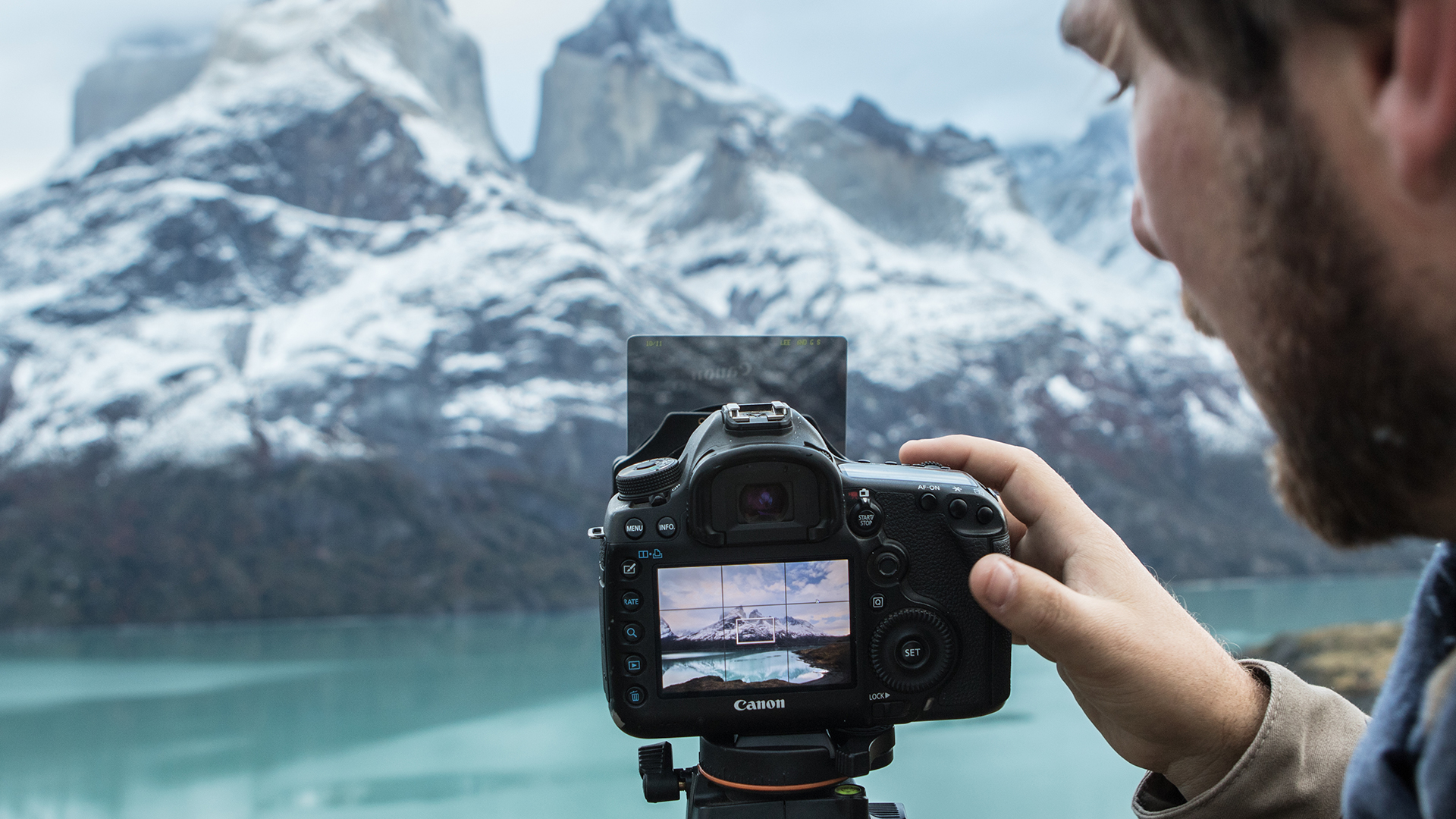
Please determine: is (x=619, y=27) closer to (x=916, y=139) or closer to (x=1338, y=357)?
(x=916, y=139)

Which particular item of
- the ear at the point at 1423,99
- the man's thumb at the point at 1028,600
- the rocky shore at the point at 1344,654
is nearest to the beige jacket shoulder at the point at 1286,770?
the man's thumb at the point at 1028,600

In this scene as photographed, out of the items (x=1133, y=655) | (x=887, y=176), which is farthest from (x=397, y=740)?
(x=887, y=176)

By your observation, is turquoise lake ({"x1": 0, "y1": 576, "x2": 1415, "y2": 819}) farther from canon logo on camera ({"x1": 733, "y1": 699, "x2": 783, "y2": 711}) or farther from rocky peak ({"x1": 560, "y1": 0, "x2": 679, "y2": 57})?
rocky peak ({"x1": 560, "y1": 0, "x2": 679, "y2": 57})

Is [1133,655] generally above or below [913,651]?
above

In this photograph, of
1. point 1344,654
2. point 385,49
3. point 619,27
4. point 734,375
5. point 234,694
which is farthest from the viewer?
point 619,27

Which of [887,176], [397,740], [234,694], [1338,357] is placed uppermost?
[1338,357]

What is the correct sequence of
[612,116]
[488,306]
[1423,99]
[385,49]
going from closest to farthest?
[1423,99], [488,306], [385,49], [612,116]

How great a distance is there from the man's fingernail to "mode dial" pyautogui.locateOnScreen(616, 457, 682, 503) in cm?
40

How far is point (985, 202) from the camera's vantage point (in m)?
71.9

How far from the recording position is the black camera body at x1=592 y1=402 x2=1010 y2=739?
3.59 feet

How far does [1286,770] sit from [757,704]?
20.0 inches

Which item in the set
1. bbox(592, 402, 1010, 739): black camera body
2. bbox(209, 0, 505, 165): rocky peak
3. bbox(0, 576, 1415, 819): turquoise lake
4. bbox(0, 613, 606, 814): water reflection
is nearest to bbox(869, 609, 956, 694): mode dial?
bbox(592, 402, 1010, 739): black camera body

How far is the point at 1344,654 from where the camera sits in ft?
52.7

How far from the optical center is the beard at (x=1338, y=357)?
1.29 feet
